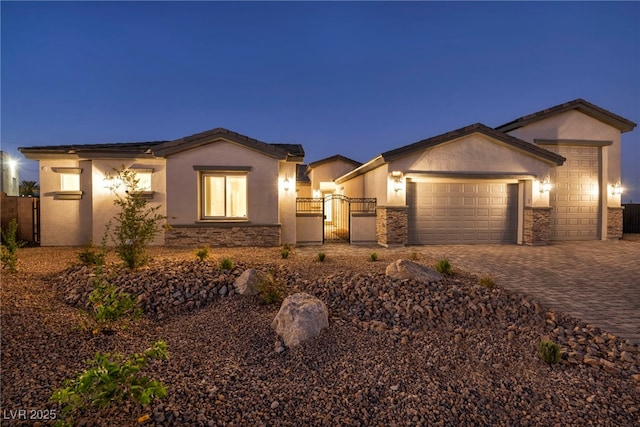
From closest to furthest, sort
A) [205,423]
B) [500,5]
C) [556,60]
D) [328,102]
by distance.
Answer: [205,423] < [500,5] < [556,60] < [328,102]

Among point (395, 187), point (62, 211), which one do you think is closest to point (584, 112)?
point (395, 187)

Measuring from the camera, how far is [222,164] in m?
11.3

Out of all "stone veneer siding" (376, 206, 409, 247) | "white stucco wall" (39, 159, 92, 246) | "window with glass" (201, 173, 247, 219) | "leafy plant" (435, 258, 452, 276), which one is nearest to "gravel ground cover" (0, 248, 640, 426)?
"leafy plant" (435, 258, 452, 276)

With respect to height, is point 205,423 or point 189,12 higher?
point 189,12

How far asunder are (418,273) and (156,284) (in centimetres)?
450

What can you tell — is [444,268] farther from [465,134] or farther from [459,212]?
[465,134]

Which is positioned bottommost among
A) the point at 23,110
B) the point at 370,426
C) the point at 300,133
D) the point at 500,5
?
the point at 370,426

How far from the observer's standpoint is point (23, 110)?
4531cm

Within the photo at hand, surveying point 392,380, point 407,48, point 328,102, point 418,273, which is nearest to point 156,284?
point 392,380

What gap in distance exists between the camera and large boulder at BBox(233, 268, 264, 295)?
5.24 meters

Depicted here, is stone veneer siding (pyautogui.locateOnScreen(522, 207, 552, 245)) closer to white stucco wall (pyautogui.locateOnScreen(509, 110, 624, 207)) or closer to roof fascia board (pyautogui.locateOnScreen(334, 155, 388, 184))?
white stucco wall (pyautogui.locateOnScreen(509, 110, 624, 207))

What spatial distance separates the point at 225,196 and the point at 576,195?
48.9ft

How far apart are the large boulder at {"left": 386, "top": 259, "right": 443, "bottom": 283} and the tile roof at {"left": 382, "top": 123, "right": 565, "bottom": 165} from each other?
21.1ft

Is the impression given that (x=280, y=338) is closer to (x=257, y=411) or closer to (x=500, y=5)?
(x=257, y=411)
